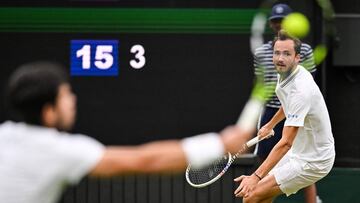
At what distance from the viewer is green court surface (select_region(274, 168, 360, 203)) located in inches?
309

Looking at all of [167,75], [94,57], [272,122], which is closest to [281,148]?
[272,122]

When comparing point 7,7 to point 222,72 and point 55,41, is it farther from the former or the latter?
point 222,72

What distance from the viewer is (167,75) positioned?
7625mm

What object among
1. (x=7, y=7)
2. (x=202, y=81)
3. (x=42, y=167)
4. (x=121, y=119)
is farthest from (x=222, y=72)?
(x=42, y=167)

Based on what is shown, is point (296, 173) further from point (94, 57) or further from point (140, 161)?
point (140, 161)

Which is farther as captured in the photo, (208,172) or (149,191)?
(149,191)

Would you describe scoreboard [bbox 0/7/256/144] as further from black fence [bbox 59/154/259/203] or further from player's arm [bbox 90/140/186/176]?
player's arm [bbox 90/140/186/176]

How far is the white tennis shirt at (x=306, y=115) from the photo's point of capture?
6383mm

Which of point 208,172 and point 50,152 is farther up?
point 50,152

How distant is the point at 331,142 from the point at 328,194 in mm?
1373

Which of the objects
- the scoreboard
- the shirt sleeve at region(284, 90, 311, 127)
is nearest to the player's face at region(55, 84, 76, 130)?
the shirt sleeve at region(284, 90, 311, 127)

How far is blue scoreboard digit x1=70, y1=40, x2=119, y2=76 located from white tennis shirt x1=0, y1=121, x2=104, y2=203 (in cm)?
416

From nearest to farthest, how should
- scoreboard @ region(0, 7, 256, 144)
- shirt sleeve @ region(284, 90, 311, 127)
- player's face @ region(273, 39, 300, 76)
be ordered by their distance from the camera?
shirt sleeve @ region(284, 90, 311, 127) → player's face @ region(273, 39, 300, 76) → scoreboard @ region(0, 7, 256, 144)

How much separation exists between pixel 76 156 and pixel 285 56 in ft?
10.7
